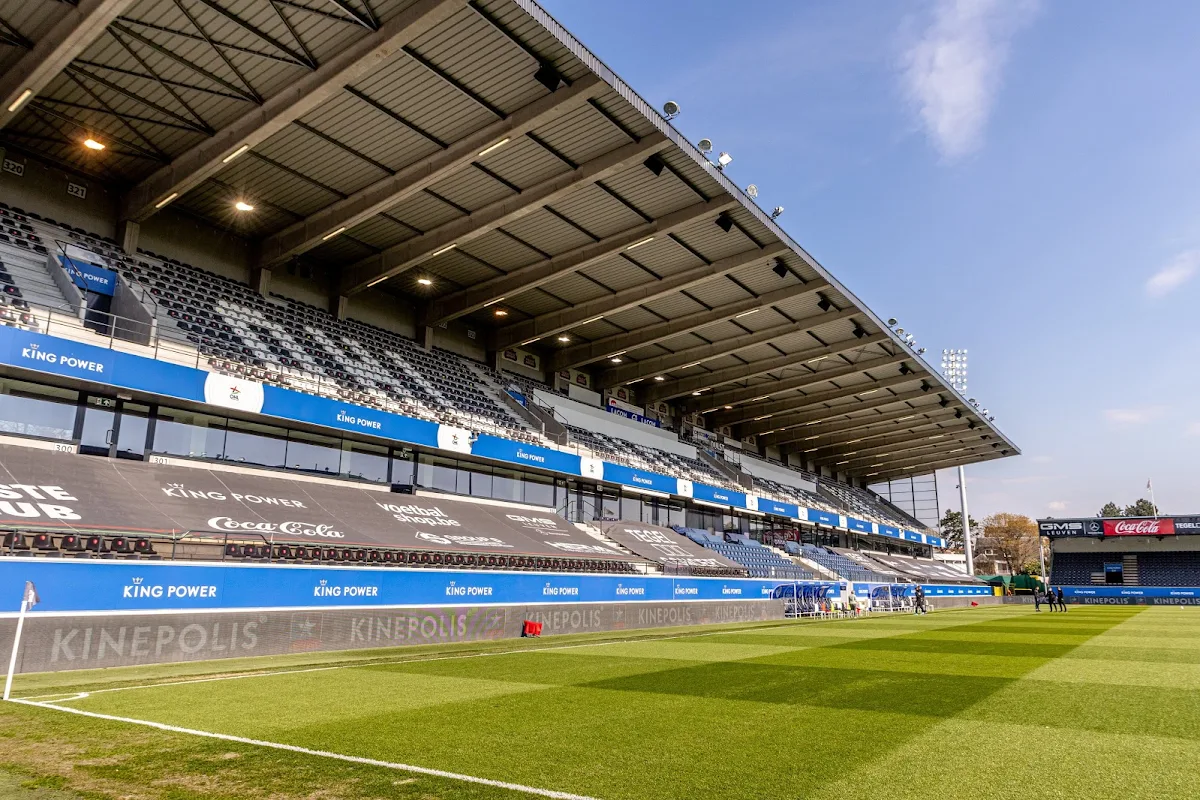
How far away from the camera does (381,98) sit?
60.5 feet

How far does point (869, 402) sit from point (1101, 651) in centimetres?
3516

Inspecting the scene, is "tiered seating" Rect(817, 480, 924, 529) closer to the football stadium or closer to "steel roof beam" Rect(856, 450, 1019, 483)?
"steel roof beam" Rect(856, 450, 1019, 483)

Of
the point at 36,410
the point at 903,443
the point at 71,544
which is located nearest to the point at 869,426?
the point at 903,443

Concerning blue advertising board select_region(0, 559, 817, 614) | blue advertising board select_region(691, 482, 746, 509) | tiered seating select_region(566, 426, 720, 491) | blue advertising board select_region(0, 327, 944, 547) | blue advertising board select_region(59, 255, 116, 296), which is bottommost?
blue advertising board select_region(0, 559, 817, 614)

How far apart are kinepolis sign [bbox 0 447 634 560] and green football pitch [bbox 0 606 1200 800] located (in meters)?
4.15

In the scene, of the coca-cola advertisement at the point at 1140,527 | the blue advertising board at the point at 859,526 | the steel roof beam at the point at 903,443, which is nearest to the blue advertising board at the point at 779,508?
the blue advertising board at the point at 859,526

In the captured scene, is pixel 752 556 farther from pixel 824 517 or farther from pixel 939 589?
pixel 939 589

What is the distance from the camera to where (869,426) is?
54812 mm

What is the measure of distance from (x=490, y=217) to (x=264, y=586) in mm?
13272

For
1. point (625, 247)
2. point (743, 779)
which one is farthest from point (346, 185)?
point (743, 779)

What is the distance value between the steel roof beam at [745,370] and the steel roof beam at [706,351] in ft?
11.5

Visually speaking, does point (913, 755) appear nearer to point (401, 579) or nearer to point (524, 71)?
point (401, 579)

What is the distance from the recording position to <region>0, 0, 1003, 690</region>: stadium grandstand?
620 inches

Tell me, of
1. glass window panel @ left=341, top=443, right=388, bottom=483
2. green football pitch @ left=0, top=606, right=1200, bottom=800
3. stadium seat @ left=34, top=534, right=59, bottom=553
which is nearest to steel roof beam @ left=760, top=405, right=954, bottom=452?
glass window panel @ left=341, top=443, right=388, bottom=483
